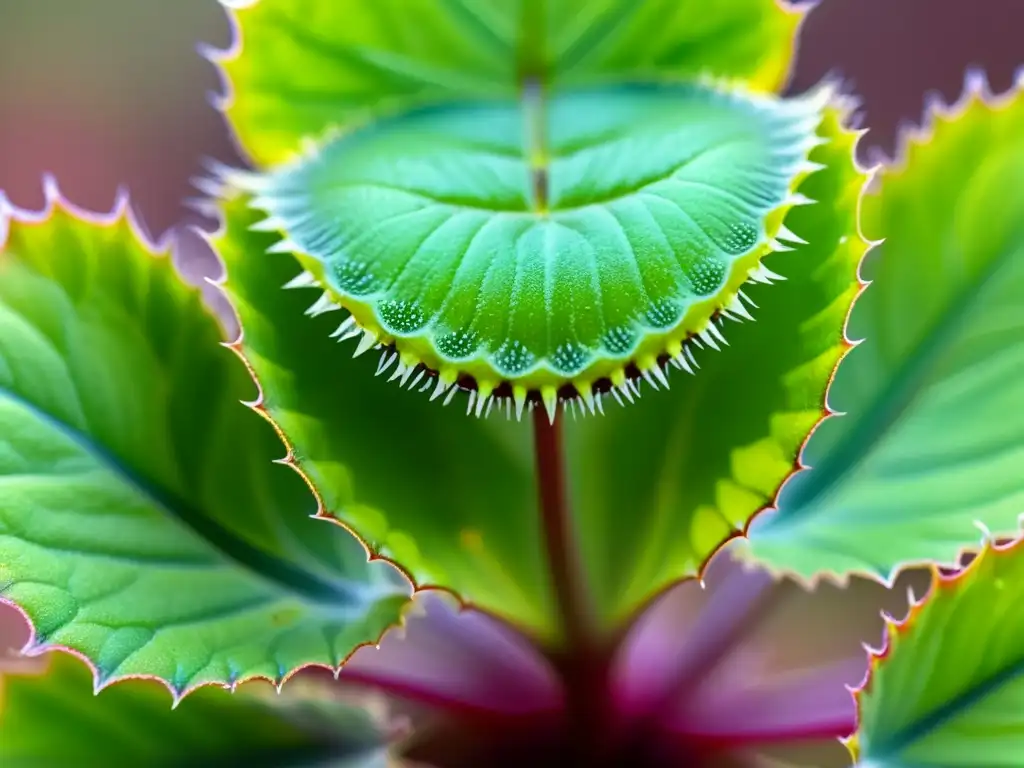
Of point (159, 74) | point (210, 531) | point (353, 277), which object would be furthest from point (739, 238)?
point (159, 74)

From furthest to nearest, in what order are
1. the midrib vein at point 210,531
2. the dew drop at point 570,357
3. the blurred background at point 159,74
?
the blurred background at point 159,74 < the midrib vein at point 210,531 < the dew drop at point 570,357

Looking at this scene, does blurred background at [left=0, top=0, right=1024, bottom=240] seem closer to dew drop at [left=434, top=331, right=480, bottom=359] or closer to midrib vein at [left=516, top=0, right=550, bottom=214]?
midrib vein at [left=516, top=0, right=550, bottom=214]

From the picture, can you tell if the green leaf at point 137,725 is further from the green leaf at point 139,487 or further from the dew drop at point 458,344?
the dew drop at point 458,344

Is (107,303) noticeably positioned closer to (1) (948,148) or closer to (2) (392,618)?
(2) (392,618)

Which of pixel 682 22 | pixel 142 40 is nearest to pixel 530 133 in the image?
pixel 682 22

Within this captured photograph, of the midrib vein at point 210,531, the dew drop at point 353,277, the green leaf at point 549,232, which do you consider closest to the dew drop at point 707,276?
the green leaf at point 549,232

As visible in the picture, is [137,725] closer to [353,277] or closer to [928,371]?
[353,277]

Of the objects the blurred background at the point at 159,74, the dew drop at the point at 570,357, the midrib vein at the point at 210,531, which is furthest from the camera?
the blurred background at the point at 159,74
